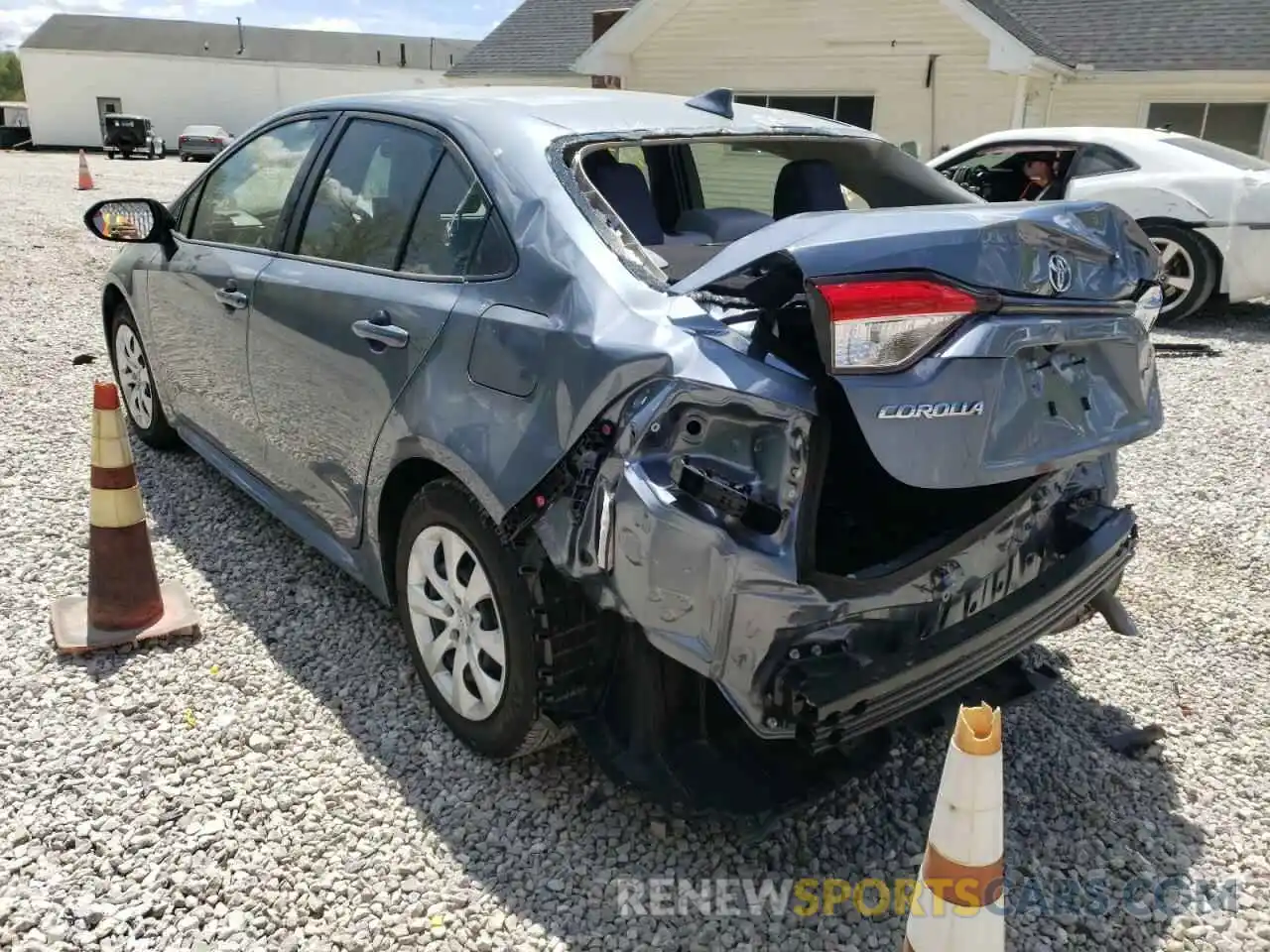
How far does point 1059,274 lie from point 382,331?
1722mm

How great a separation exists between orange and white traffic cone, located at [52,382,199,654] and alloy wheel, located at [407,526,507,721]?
40.9 inches

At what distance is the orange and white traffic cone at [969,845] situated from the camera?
160 centimetres

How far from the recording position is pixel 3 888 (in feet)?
7.80

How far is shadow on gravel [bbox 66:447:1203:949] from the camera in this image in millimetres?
2355

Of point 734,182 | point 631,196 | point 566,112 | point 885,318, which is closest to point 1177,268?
point 734,182

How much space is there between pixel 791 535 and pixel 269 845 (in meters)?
1.52

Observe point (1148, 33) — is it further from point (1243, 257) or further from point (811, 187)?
point (811, 187)

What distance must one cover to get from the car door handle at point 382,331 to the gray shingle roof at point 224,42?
51726mm

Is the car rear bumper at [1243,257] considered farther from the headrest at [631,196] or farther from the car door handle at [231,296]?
the car door handle at [231,296]

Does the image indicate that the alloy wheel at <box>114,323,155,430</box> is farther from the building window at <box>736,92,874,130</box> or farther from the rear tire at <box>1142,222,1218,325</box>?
the building window at <box>736,92,874,130</box>

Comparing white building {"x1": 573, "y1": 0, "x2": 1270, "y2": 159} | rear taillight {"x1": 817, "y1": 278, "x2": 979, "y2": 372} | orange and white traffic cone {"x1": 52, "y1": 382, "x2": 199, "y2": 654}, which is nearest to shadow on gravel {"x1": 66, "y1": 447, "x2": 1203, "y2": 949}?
orange and white traffic cone {"x1": 52, "y1": 382, "x2": 199, "y2": 654}

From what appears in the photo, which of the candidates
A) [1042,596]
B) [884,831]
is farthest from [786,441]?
[884,831]

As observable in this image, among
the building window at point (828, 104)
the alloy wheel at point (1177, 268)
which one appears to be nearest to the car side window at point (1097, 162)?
the alloy wheel at point (1177, 268)

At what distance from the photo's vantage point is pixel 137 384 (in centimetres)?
502
